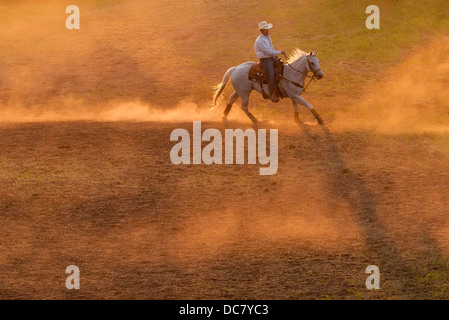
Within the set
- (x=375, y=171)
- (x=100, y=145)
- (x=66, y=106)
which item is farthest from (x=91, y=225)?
(x=66, y=106)

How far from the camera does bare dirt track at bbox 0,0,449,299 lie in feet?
48.3

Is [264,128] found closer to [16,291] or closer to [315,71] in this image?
[315,71]

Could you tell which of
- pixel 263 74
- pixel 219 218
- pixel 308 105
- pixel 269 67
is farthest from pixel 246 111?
pixel 219 218

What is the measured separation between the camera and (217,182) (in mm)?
18875

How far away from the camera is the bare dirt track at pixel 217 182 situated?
14711mm

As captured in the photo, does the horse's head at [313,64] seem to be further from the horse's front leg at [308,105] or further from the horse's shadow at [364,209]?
the horse's shadow at [364,209]

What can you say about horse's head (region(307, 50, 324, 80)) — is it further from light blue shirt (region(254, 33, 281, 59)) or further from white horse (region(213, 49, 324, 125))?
light blue shirt (region(254, 33, 281, 59))

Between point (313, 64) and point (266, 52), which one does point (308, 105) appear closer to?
point (313, 64)

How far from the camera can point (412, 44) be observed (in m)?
33.1

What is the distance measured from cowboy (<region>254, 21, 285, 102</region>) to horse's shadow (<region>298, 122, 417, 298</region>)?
66.9 inches

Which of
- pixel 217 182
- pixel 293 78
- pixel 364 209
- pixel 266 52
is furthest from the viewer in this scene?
pixel 293 78

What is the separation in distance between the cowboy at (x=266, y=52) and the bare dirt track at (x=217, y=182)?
4.42ft

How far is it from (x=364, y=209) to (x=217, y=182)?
3671 millimetres

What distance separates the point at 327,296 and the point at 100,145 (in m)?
9.38
